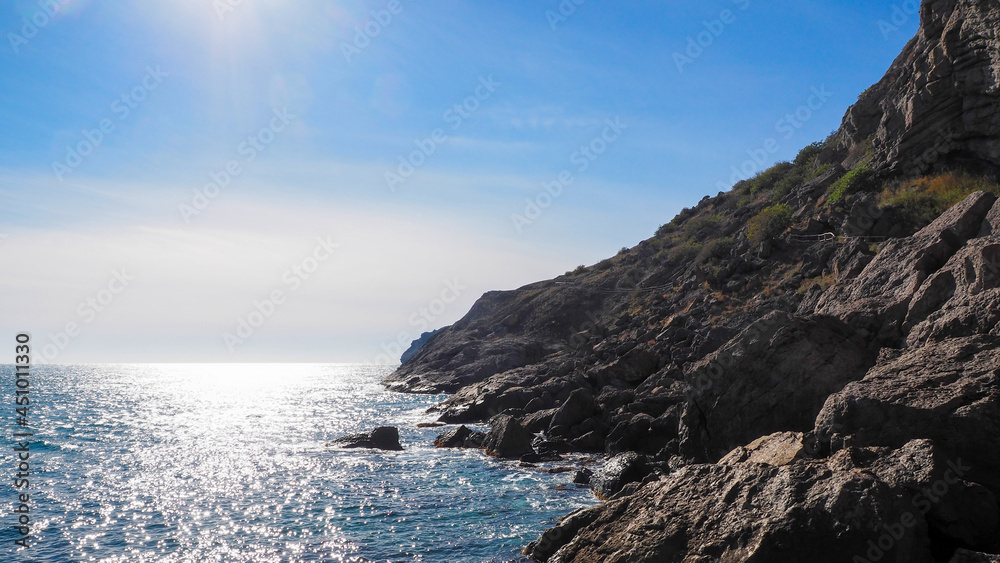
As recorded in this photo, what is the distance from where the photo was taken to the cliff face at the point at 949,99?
94.2 ft

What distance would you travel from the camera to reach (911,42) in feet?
196

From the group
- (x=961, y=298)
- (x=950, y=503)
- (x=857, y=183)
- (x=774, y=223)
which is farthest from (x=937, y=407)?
(x=774, y=223)

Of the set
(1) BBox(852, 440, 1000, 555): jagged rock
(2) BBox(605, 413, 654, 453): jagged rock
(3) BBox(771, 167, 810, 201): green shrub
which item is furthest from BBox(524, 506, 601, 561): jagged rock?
(3) BBox(771, 167, 810, 201): green shrub

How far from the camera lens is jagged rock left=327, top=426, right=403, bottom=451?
3912 cm

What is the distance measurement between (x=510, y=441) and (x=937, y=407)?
25.1m

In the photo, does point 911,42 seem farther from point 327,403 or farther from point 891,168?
point 327,403

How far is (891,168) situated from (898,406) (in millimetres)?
31109

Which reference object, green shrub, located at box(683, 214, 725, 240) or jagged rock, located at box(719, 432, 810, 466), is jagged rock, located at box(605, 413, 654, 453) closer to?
jagged rock, located at box(719, 432, 810, 466)

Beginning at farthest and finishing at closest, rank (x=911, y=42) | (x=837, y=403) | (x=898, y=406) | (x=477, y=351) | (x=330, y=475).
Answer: (x=477, y=351), (x=911, y=42), (x=330, y=475), (x=837, y=403), (x=898, y=406)

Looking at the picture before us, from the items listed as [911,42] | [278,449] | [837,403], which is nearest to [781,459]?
[837,403]

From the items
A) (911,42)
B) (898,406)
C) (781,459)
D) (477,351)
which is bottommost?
(781,459)

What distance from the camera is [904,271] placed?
20.9 m

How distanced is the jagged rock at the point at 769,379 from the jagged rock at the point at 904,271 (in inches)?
36.2

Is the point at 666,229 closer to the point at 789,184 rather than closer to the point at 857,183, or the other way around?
the point at 789,184
